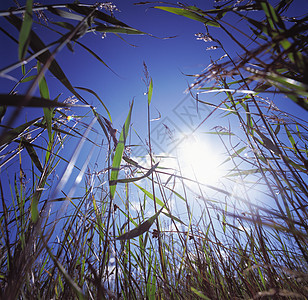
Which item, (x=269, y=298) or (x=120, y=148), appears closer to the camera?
(x=120, y=148)

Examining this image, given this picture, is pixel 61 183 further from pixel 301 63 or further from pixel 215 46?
pixel 215 46

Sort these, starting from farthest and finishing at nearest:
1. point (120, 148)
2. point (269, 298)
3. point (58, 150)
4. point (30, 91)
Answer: point (58, 150) → point (269, 298) → point (120, 148) → point (30, 91)

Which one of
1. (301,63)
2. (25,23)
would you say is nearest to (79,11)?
(25,23)

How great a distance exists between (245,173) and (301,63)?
0.93 metres

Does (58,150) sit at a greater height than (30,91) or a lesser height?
greater

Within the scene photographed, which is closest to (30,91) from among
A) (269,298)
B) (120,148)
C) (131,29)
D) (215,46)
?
(120,148)

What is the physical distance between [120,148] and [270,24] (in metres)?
0.60

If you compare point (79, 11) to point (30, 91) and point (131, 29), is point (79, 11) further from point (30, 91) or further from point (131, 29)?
point (30, 91)

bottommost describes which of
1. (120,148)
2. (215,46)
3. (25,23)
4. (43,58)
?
(120,148)

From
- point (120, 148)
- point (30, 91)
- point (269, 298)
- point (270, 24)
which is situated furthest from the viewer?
point (269, 298)

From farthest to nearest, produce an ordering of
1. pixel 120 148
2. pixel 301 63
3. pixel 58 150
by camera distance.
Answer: pixel 58 150 < pixel 120 148 < pixel 301 63

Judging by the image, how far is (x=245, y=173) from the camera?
1214 millimetres

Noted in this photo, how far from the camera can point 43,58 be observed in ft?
2.07

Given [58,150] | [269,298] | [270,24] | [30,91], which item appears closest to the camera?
[30,91]
